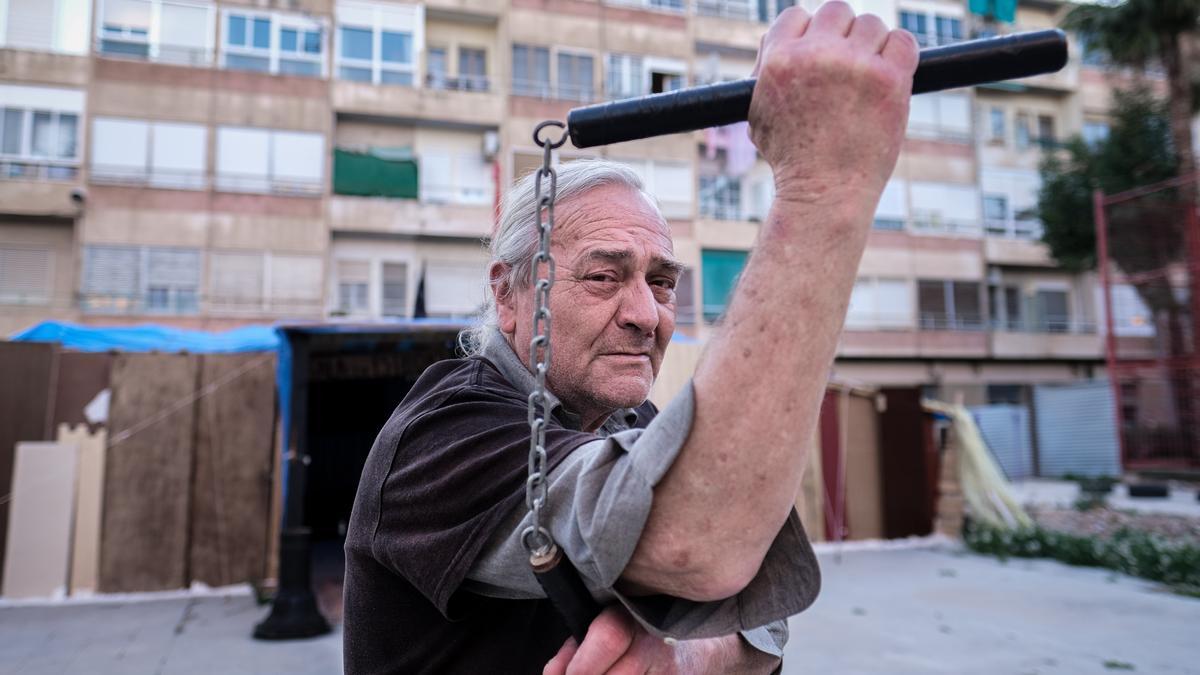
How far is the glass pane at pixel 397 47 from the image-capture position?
72.5 feet

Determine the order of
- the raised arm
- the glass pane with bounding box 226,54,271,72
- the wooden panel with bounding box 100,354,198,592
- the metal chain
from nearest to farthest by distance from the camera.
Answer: the raised arm
the metal chain
the wooden panel with bounding box 100,354,198,592
the glass pane with bounding box 226,54,271,72

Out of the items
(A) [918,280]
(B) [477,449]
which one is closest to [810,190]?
(B) [477,449]

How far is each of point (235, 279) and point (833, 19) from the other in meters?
22.0

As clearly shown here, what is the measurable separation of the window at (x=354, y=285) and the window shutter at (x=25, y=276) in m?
6.99

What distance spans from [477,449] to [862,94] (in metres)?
0.68

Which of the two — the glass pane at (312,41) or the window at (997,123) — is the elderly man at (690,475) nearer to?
the glass pane at (312,41)

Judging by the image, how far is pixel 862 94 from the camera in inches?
34.1

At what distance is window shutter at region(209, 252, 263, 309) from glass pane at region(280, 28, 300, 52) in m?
5.81

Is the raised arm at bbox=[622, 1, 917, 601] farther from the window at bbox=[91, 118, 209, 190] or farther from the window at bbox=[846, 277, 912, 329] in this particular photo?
the window at bbox=[846, 277, 912, 329]

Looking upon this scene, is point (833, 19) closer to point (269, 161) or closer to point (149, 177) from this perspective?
point (269, 161)

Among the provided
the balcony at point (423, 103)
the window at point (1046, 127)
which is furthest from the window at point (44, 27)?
the window at point (1046, 127)

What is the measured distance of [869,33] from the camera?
89 cm

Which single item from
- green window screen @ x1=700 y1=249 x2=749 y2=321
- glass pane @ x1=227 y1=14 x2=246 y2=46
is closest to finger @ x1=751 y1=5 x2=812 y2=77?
green window screen @ x1=700 y1=249 x2=749 y2=321

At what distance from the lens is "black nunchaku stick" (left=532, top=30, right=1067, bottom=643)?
3.18 feet
